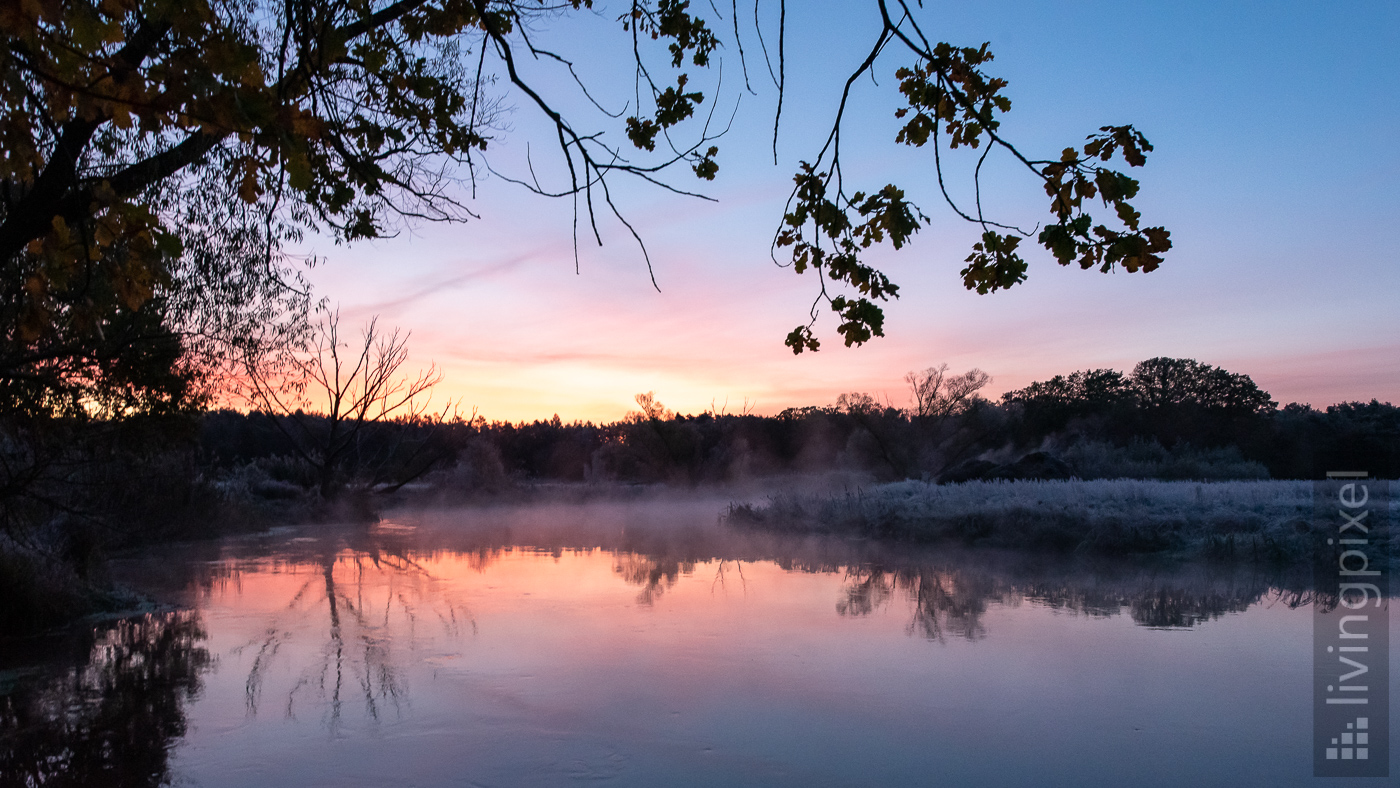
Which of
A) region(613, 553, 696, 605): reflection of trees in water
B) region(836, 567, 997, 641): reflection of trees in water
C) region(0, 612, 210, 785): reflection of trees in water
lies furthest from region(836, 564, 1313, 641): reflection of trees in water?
region(0, 612, 210, 785): reflection of trees in water

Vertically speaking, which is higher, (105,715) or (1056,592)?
(1056,592)

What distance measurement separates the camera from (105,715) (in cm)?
526

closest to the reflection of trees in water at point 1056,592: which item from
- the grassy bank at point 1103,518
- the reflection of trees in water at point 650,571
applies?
the grassy bank at point 1103,518

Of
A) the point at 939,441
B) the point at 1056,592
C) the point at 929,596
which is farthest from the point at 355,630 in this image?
the point at 939,441

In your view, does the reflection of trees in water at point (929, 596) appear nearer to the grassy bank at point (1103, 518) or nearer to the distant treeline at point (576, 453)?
the grassy bank at point (1103, 518)

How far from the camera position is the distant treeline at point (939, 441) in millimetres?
24484

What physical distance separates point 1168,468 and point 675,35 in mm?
23148

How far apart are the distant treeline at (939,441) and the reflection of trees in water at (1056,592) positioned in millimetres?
10017

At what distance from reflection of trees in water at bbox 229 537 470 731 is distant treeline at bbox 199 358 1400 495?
11.0 meters

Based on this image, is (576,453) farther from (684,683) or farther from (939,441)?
(684,683)

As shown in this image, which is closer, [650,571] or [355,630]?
[355,630]

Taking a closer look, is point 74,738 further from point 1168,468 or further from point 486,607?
point 1168,468

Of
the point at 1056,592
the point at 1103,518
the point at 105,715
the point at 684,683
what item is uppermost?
the point at 1103,518

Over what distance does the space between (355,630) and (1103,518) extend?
11.0 metres
